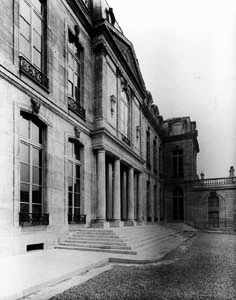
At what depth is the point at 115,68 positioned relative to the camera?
18.1 m

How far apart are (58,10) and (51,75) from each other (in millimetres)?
2915

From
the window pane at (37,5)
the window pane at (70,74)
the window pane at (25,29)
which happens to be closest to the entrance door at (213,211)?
the window pane at (70,74)

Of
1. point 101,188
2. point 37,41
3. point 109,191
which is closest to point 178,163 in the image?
point 109,191

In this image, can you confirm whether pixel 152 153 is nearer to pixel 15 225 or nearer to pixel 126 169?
pixel 126 169

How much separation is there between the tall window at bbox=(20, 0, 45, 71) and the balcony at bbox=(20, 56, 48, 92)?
33 centimetres

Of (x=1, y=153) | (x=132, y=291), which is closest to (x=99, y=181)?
(x=1, y=153)

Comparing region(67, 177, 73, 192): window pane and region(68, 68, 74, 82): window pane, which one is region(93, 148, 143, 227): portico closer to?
region(67, 177, 73, 192): window pane

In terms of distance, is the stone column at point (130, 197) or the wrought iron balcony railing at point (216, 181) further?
the wrought iron balcony railing at point (216, 181)

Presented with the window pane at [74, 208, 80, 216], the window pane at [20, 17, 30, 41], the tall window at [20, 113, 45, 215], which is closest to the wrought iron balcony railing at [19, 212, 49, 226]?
the tall window at [20, 113, 45, 215]

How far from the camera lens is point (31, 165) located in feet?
34.1

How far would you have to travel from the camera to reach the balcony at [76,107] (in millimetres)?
13384

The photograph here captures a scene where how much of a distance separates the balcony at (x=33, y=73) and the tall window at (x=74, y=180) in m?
3.16

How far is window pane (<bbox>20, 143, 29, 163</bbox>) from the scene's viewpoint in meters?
10.0

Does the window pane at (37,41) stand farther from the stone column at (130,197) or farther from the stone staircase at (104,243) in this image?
the stone column at (130,197)
